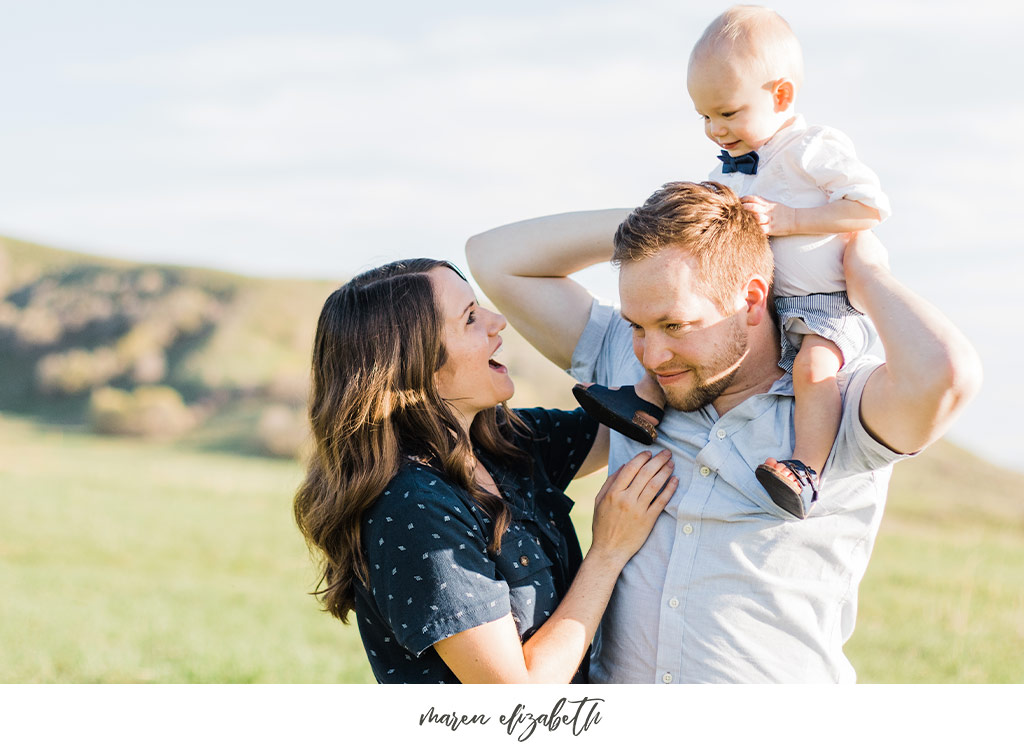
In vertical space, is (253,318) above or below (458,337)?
below

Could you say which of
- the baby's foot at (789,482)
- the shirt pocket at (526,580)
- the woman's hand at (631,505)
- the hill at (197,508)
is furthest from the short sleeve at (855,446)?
the hill at (197,508)

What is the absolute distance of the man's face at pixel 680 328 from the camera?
268cm

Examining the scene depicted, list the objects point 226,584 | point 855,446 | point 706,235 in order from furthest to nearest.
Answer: point 226,584 → point 706,235 → point 855,446

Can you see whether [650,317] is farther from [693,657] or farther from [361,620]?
[361,620]

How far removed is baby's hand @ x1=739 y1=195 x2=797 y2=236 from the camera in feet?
9.23

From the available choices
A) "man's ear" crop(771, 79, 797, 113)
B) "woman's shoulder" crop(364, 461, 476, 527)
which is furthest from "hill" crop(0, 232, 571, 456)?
"woman's shoulder" crop(364, 461, 476, 527)

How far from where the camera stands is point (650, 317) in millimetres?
2703

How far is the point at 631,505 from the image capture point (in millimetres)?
2734

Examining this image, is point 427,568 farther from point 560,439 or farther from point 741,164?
point 741,164

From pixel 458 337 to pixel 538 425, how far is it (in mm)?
574

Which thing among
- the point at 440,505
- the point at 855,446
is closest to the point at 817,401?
the point at 855,446

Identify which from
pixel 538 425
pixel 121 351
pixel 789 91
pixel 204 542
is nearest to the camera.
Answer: pixel 789 91

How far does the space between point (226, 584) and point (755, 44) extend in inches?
427
